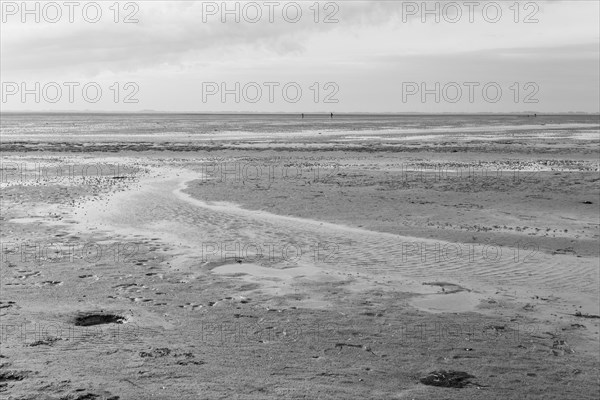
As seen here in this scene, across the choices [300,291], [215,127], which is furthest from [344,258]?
[215,127]

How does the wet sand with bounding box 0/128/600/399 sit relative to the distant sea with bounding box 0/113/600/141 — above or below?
below

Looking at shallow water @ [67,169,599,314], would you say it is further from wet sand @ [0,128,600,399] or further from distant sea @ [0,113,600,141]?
distant sea @ [0,113,600,141]

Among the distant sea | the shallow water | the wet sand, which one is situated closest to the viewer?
the wet sand

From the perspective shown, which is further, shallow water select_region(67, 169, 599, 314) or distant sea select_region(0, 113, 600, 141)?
distant sea select_region(0, 113, 600, 141)

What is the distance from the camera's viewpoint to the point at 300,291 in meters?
11.1

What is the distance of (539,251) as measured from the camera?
1423 centimetres

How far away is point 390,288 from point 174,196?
12913mm

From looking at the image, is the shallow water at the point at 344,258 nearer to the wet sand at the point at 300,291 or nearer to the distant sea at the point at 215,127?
the wet sand at the point at 300,291

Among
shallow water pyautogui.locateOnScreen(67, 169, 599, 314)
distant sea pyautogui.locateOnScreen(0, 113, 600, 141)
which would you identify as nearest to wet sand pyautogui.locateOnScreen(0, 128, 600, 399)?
shallow water pyautogui.locateOnScreen(67, 169, 599, 314)

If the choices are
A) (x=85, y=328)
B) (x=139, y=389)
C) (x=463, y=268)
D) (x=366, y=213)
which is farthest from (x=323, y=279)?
(x=366, y=213)

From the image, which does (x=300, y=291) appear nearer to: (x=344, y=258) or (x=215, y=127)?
(x=344, y=258)

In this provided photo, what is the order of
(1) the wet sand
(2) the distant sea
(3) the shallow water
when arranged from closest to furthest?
1. (1) the wet sand
2. (3) the shallow water
3. (2) the distant sea

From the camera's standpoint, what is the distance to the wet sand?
7.49 m

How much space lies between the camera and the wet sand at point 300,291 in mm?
7492
